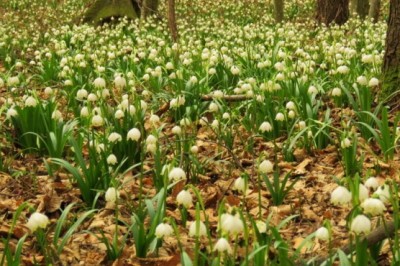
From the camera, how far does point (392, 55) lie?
4.68 metres

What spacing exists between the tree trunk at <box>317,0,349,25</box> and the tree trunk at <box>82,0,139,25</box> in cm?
403

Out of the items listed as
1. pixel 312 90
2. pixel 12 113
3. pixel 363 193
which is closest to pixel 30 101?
pixel 12 113

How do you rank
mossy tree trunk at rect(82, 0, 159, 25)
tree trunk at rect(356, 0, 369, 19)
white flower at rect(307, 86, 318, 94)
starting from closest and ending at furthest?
white flower at rect(307, 86, 318, 94), mossy tree trunk at rect(82, 0, 159, 25), tree trunk at rect(356, 0, 369, 19)

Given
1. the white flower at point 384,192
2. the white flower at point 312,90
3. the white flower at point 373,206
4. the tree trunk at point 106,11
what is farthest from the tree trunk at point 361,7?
the white flower at point 373,206

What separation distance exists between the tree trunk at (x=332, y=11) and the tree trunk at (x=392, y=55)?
646 centimetres

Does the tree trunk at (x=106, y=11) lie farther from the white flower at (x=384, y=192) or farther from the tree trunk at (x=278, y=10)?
the white flower at (x=384, y=192)

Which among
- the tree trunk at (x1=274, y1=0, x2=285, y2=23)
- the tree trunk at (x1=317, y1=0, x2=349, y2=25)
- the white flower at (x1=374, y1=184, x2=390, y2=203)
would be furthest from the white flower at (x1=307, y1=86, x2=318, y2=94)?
the tree trunk at (x1=274, y1=0, x2=285, y2=23)

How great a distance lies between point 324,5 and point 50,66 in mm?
6267

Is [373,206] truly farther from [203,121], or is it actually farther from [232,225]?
[203,121]

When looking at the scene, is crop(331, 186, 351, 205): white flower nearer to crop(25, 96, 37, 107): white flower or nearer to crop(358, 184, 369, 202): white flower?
crop(358, 184, 369, 202): white flower

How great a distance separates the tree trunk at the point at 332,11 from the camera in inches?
431

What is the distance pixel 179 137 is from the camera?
3.66 metres

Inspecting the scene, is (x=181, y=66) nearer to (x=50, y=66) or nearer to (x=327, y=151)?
(x=50, y=66)

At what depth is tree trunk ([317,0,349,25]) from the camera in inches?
431
